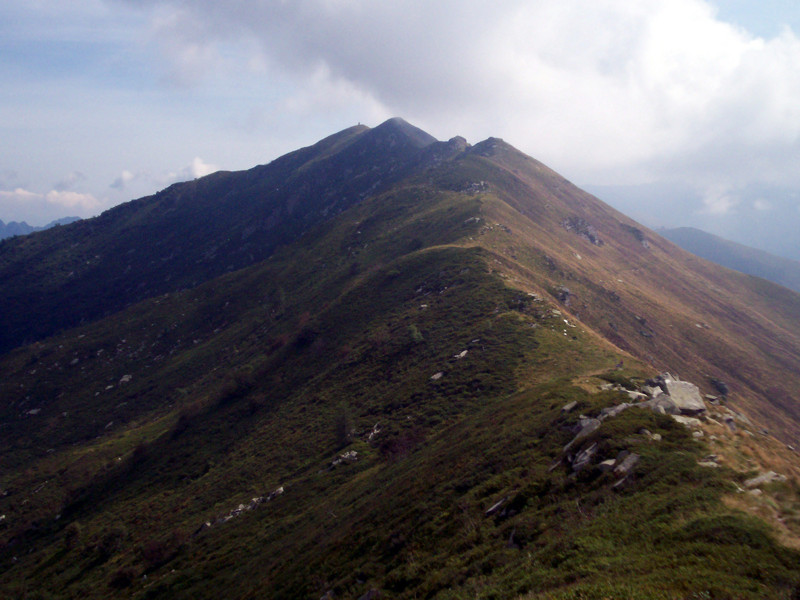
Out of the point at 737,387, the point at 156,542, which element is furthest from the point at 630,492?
the point at 737,387

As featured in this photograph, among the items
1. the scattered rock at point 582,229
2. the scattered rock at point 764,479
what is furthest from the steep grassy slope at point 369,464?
the scattered rock at point 582,229

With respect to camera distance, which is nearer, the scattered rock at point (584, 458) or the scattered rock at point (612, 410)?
the scattered rock at point (584, 458)

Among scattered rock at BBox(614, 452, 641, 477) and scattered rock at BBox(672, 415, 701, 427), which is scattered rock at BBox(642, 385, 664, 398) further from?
scattered rock at BBox(614, 452, 641, 477)

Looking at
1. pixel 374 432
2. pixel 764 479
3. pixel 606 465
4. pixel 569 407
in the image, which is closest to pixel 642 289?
pixel 374 432

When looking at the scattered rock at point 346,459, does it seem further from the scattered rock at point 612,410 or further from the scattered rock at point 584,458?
the scattered rock at point 584,458

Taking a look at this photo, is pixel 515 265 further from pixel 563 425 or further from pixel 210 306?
pixel 210 306

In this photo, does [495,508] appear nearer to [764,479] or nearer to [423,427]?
[764,479]

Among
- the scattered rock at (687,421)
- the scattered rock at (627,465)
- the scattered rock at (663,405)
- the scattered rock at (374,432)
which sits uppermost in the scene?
the scattered rock at (663,405)

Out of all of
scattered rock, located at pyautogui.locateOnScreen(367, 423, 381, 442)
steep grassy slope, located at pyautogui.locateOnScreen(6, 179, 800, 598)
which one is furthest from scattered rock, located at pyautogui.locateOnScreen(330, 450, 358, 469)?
scattered rock, located at pyautogui.locateOnScreen(367, 423, 381, 442)
